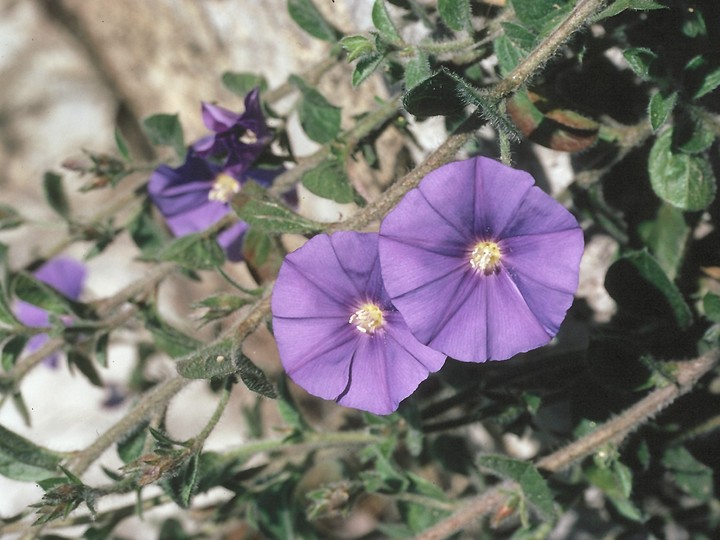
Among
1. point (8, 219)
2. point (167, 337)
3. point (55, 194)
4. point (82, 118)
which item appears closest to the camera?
point (167, 337)

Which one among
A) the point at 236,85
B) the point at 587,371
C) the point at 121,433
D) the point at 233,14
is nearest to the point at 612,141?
the point at 587,371

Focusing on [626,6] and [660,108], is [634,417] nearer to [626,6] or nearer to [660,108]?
[660,108]

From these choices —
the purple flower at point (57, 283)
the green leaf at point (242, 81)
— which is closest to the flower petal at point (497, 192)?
the green leaf at point (242, 81)

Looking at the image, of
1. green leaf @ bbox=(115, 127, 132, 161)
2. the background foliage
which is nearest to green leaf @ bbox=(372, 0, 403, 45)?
the background foliage

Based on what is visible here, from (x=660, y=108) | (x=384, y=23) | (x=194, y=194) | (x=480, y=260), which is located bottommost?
(x=480, y=260)

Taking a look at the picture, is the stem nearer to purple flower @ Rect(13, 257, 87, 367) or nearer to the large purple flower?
the large purple flower

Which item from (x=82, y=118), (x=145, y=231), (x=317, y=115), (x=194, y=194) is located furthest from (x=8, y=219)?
(x=82, y=118)
